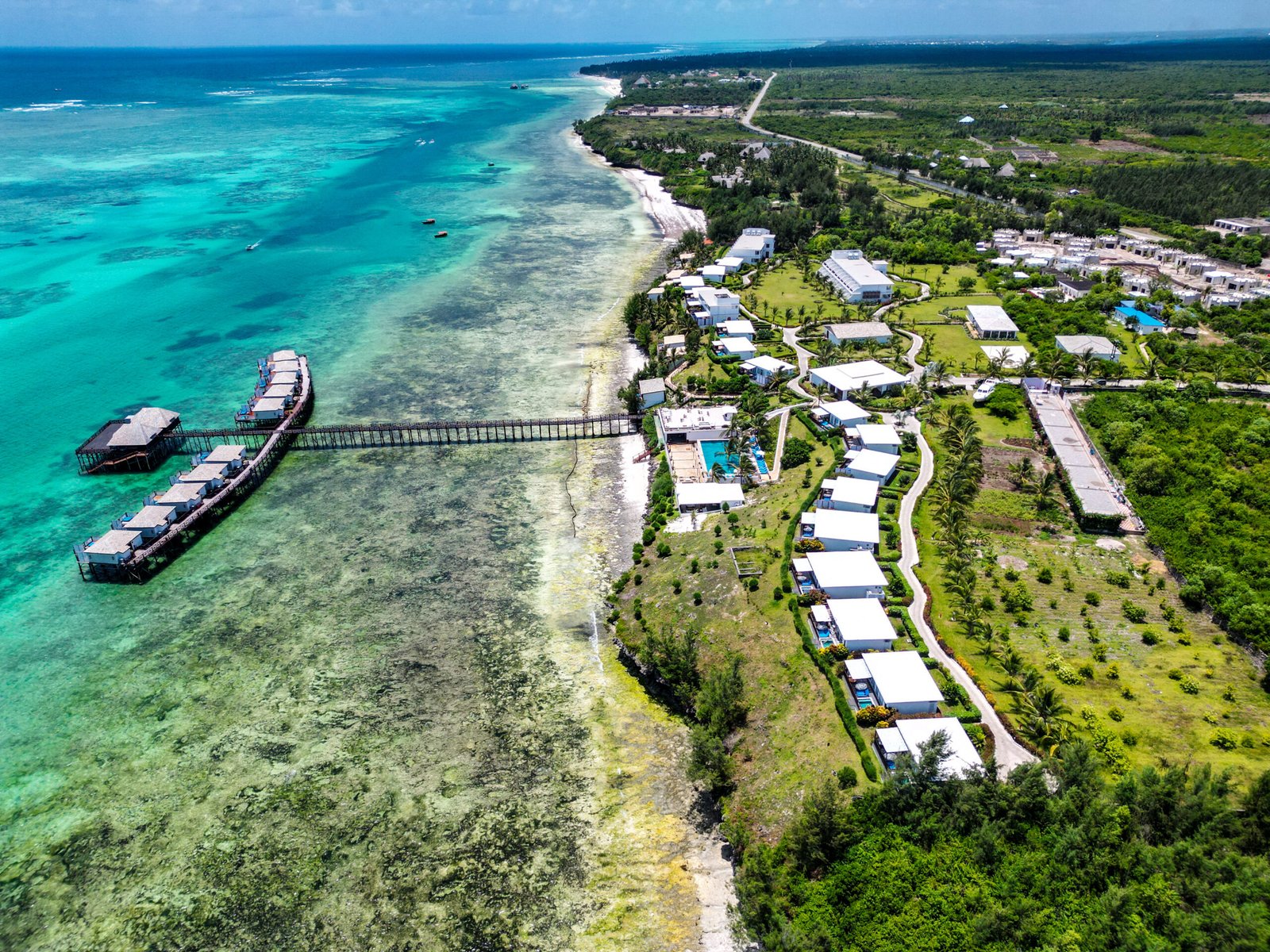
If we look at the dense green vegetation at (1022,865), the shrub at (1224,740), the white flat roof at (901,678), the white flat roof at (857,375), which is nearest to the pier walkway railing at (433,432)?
the white flat roof at (857,375)

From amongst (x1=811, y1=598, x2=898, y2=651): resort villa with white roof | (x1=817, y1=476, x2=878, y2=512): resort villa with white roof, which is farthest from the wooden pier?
(x1=811, y1=598, x2=898, y2=651): resort villa with white roof

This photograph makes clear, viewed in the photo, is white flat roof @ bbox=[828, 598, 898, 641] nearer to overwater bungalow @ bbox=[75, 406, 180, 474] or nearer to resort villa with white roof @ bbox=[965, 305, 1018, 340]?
resort villa with white roof @ bbox=[965, 305, 1018, 340]

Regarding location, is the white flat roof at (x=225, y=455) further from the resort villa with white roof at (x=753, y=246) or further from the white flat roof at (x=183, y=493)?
the resort villa with white roof at (x=753, y=246)

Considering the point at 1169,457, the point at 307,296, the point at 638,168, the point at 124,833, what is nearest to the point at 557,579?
the point at 124,833

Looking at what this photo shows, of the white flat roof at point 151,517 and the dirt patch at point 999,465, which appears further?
the dirt patch at point 999,465

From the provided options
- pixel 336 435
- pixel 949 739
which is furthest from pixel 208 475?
pixel 949 739

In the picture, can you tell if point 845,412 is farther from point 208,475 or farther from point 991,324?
point 208,475
